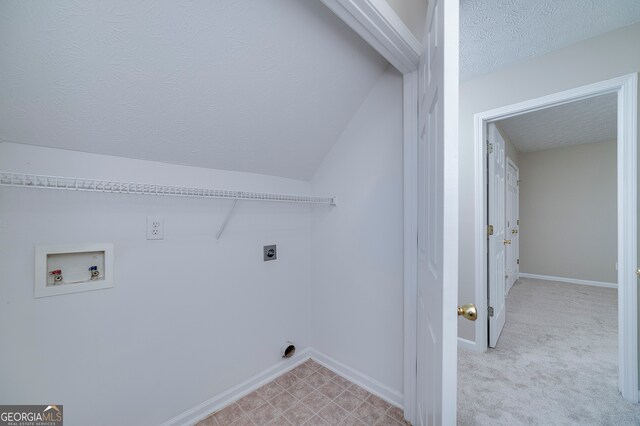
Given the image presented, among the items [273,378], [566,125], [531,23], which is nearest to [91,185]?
[273,378]

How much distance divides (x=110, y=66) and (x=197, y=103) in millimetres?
316

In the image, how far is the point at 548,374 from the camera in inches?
70.1

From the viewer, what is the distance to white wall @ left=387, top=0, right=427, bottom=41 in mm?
1093

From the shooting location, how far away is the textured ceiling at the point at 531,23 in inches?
51.4

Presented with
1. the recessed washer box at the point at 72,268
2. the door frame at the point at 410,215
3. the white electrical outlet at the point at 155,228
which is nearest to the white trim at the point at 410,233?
the door frame at the point at 410,215

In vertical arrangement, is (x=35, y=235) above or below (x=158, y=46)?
below

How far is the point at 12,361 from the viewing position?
0.90 meters

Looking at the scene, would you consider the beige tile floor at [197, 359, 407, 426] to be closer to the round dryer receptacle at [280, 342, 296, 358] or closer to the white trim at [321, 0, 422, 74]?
the round dryer receptacle at [280, 342, 296, 358]

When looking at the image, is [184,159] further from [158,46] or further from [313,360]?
[313,360]

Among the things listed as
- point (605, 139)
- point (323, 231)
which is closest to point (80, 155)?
point (323, 231)

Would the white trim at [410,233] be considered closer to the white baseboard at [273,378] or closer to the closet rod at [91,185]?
the white baseboard at [273,378]

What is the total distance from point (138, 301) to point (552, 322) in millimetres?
3770

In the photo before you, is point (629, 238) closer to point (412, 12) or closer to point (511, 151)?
point (412, 12)

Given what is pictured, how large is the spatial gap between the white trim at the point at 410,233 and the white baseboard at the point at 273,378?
0.59 ft
